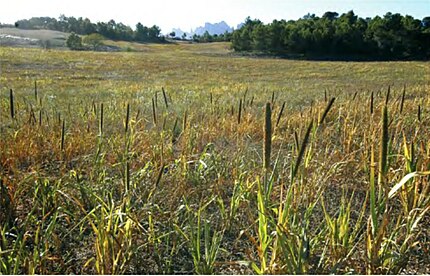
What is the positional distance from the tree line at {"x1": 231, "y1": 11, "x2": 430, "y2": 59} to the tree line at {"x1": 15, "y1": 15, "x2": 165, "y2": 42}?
1479 inches

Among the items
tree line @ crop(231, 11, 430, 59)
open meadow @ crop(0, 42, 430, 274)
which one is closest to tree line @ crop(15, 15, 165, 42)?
tree line @ crop(231, 11, 430, 59)

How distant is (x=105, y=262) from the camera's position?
1.91 meters

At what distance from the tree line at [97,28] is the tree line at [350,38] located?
123 feet

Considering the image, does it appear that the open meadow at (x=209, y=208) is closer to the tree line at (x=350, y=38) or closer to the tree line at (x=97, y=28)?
the tree line at (x=350, y=38)

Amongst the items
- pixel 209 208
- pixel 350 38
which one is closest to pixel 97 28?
pixel 350 38

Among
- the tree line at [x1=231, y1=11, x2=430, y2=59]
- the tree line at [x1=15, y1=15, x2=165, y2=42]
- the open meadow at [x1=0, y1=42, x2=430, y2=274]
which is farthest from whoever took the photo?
the tree line at [x1=15, y1=15, x2=165, y2=42]

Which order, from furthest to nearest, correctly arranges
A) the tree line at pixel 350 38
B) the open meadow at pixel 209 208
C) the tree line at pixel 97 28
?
the tree line at pixel 97 28 < the tree line at pixel 350 38 < the open meadow at pixel 209 208

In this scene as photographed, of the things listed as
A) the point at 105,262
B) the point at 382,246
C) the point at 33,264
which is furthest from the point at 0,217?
the point at 382,246

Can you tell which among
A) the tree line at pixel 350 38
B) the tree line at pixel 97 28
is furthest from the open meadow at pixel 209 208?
the tree line at pixel 97 28

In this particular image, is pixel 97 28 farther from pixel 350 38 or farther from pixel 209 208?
pixel 209 208

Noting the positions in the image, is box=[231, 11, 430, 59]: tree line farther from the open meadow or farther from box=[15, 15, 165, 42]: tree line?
the open meadow

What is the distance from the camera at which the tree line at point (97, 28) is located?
3351 inches

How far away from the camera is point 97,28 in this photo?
277 feet

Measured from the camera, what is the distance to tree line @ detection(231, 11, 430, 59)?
49656 mm
